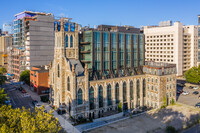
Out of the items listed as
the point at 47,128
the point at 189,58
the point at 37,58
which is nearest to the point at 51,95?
the point at 47,128

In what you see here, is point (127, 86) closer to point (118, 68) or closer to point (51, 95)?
point (118, 68)

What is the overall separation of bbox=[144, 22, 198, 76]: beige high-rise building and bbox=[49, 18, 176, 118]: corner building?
6674cm

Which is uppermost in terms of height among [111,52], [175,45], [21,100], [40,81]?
[175,45]

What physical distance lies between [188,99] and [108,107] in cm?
3923

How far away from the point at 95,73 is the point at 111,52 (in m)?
11.1

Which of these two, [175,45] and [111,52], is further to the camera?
[175,45]

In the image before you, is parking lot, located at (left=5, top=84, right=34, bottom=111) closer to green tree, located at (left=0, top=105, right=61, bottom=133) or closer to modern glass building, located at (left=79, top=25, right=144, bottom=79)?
modern glass building, located at (left=79, top=25, right=144, bottom=79)

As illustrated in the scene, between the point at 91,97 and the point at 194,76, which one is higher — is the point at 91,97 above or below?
below

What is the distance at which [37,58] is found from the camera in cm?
12556

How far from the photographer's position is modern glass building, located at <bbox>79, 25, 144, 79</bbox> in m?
65.8

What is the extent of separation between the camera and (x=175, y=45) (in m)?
132

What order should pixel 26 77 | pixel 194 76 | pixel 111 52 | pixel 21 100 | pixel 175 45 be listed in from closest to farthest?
pixel 111 52
pixel 21 100
pixel 194 76
pixel 26 77
pixel 175 45

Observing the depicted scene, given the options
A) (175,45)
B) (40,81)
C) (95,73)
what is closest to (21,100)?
(40,81)

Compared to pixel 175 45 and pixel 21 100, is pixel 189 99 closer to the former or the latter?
pixel 175 45
